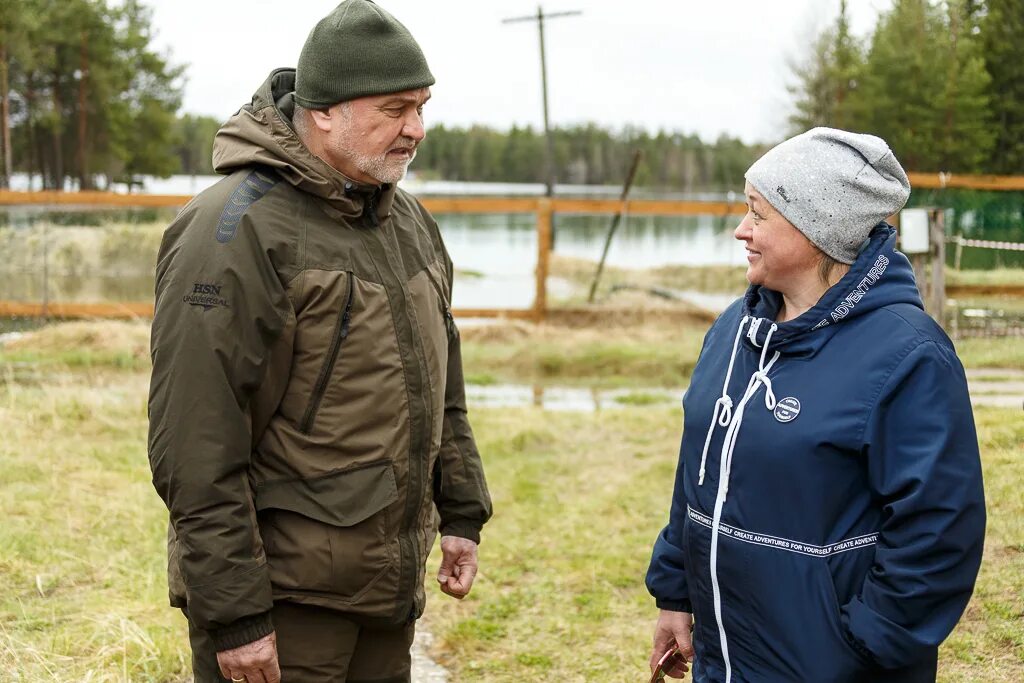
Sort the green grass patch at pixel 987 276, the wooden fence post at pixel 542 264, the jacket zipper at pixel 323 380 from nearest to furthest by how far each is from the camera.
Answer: the jacket zipper at pixel 323 380 → the green grass patch at pixel 987 276 → the wooden fence post at pixel 542 264

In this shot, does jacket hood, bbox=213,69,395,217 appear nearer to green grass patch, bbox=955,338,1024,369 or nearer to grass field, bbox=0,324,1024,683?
grass field, bbox=0,324,1024,683

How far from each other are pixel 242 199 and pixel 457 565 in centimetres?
117

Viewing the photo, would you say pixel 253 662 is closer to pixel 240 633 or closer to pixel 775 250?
pixel 240 633

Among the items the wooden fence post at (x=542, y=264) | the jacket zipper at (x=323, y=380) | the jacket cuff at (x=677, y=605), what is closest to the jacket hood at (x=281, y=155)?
the jacket zipper at (x=323, y=380)

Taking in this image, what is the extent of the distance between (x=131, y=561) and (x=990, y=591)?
11.9ft

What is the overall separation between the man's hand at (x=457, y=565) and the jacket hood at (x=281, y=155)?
0.92 metres

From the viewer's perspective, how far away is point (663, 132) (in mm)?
40875

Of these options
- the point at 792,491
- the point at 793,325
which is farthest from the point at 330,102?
the point at 792,491

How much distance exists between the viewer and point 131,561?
511cm

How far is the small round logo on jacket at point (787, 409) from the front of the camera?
2.14 m

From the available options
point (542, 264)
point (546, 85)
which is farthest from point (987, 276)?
point (546, 85)

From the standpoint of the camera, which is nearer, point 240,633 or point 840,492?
point 840,492

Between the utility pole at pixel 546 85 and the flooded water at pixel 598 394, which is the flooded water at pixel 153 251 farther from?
A: the utility pole at pixel 546 85

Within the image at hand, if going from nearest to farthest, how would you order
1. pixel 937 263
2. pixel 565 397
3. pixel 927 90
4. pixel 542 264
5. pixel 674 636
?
1. pixel 674 636
2. pixel 937 263
3. pixel 565 397
4. pixel 542 264
5. pixel 927 90
